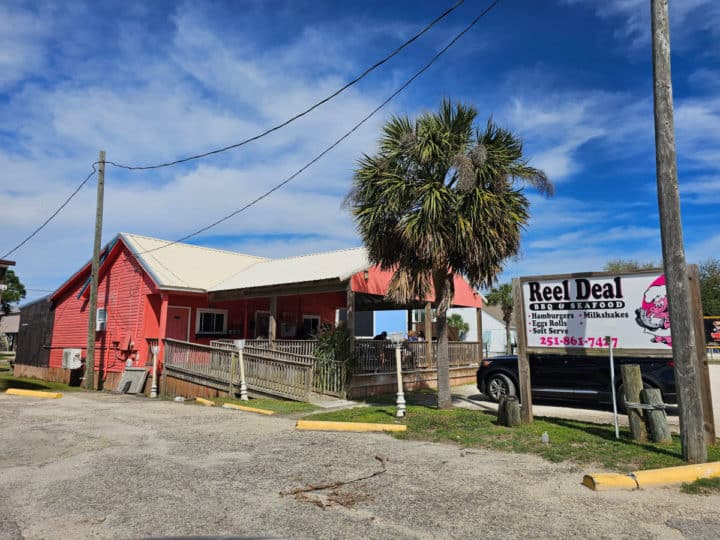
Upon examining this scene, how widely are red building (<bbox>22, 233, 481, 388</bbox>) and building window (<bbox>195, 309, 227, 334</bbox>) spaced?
0.13 ft

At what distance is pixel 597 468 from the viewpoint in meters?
6.27

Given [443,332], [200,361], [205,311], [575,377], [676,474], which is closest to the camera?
[676,474]

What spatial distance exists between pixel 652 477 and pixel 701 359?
2.77 meters

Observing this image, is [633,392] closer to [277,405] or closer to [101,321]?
[277,405]

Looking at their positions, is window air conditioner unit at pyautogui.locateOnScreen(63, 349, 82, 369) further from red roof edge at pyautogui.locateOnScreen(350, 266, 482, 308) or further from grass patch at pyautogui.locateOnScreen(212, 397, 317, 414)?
red roof edge at pyautogui.locateOnScreen(350, 266, 482, 308)

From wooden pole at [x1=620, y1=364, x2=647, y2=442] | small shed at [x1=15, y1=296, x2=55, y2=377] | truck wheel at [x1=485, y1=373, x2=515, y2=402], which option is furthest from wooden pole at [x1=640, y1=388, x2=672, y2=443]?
small shed at [x1=15, y1=296, x2=55, y2=377]

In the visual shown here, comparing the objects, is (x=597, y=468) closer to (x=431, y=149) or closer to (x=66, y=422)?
(x=431, y=149)

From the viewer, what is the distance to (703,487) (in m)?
5.41

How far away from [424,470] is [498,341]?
40.8 meters

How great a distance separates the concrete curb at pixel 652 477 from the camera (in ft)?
17.7

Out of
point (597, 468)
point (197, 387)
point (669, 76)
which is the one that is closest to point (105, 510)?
point (597, 468)

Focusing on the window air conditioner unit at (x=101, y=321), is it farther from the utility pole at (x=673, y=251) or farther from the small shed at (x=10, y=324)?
the small shed at (x=10, y=324)

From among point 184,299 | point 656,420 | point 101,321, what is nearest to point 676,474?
point 656,420

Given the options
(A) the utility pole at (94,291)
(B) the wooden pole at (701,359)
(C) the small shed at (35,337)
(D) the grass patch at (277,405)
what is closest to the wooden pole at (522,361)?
(B) the wooden pole at (701,359)
